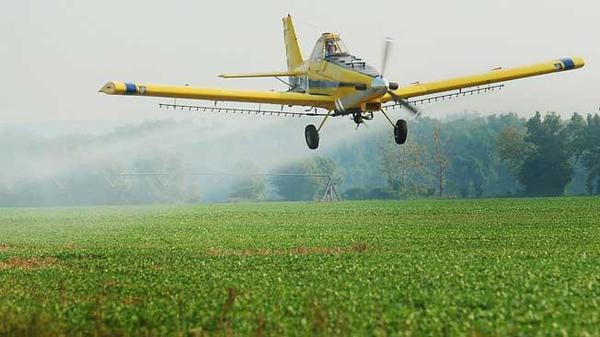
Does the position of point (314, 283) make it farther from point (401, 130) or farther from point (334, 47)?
point (334, 47)

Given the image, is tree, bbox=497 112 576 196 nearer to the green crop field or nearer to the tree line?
the tree line

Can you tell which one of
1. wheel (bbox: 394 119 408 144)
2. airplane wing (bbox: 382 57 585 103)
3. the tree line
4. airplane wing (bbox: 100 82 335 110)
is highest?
airplane wing (bbox: 382 57 585 103)

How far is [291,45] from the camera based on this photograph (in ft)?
188

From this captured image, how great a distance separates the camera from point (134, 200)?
185375mm

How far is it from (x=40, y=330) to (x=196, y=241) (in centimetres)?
3482

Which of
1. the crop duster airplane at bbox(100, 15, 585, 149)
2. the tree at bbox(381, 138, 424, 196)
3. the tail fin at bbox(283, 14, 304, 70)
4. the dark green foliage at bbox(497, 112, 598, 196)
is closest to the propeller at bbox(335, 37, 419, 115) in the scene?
the crop duster airplane at bbox(100, 15, 585, 149)

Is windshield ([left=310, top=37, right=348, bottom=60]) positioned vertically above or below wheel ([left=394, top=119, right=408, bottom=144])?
above

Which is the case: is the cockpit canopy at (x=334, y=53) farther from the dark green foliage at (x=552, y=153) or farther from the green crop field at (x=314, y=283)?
the dark green foliage at (x=552, y=153)

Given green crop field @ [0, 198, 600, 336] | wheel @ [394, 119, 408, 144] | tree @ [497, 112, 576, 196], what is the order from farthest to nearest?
tree @ [497, 112, 576, 196], wheel @ [394, 119, 408, 144], green crop field @ [0, 198, 600, 336]

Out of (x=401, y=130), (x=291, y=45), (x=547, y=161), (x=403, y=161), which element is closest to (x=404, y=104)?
(x=401, y=130)

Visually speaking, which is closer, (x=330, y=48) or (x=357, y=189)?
(x=330, y=48)

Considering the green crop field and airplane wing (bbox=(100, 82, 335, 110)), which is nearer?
the green crop field

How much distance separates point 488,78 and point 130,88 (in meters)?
16.2

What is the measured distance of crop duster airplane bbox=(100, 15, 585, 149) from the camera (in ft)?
133
